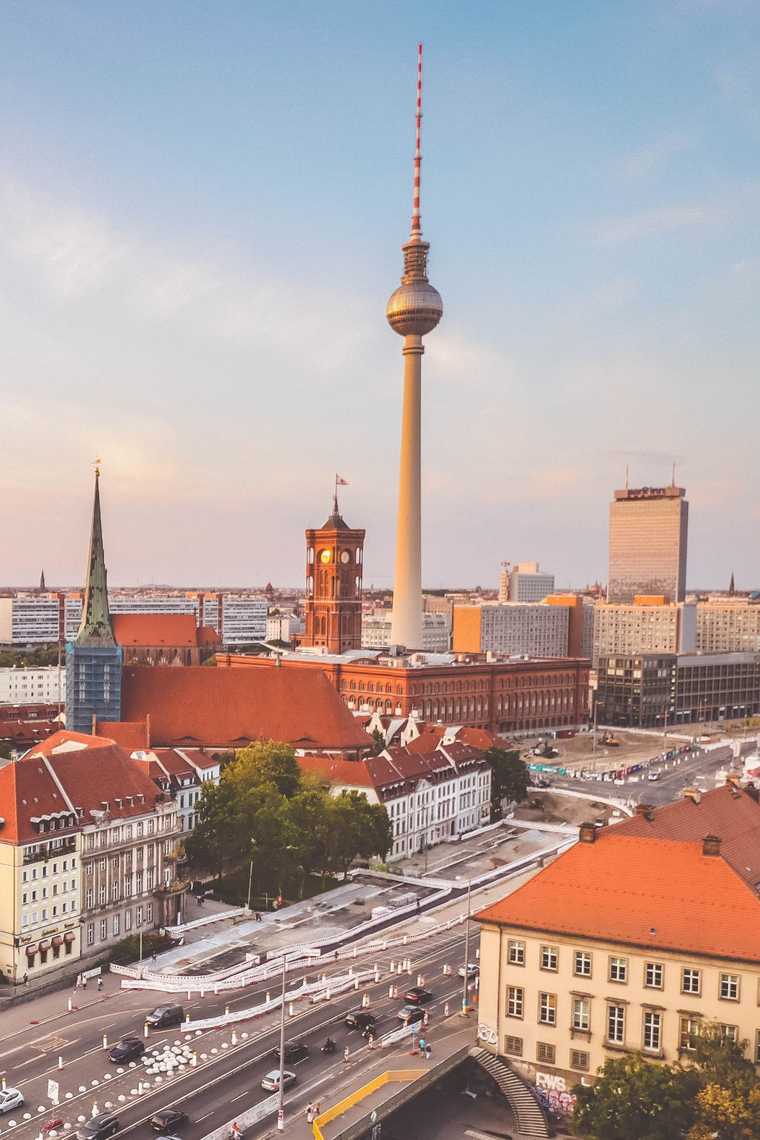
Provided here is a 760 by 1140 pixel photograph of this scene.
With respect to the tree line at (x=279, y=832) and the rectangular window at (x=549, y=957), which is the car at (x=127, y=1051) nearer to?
the rectangular window at (x=549, y=957)

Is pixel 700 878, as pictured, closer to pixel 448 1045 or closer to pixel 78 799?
pixel 448 1045

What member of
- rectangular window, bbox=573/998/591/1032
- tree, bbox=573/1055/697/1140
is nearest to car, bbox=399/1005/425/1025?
rectangular window, bbox=573/998/591/1032

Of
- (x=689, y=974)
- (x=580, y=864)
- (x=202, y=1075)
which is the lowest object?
(x=202, y=1075)

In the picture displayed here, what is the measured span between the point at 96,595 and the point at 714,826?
77.3m

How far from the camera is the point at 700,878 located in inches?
2237

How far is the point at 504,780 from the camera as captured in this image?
130375 millimetres

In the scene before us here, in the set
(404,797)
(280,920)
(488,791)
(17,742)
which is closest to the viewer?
(280,920)

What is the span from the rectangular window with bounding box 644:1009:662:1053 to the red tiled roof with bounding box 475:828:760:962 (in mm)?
3741

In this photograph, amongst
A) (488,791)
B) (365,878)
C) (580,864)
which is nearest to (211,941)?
(365,878)

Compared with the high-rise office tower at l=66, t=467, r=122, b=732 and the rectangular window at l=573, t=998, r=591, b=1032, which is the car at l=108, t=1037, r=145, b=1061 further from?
the high-rise office tower at l=66, t=467, r=122, b=732

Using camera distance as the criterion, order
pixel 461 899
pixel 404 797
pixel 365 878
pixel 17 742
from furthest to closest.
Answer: pixel 17 742 < pixel 404 797 < pixel 365 878 < pixel 461 899

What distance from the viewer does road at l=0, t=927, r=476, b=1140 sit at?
53156 mm

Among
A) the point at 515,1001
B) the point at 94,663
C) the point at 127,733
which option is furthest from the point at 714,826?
the point at 94,663

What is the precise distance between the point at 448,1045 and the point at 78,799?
1342 inches
